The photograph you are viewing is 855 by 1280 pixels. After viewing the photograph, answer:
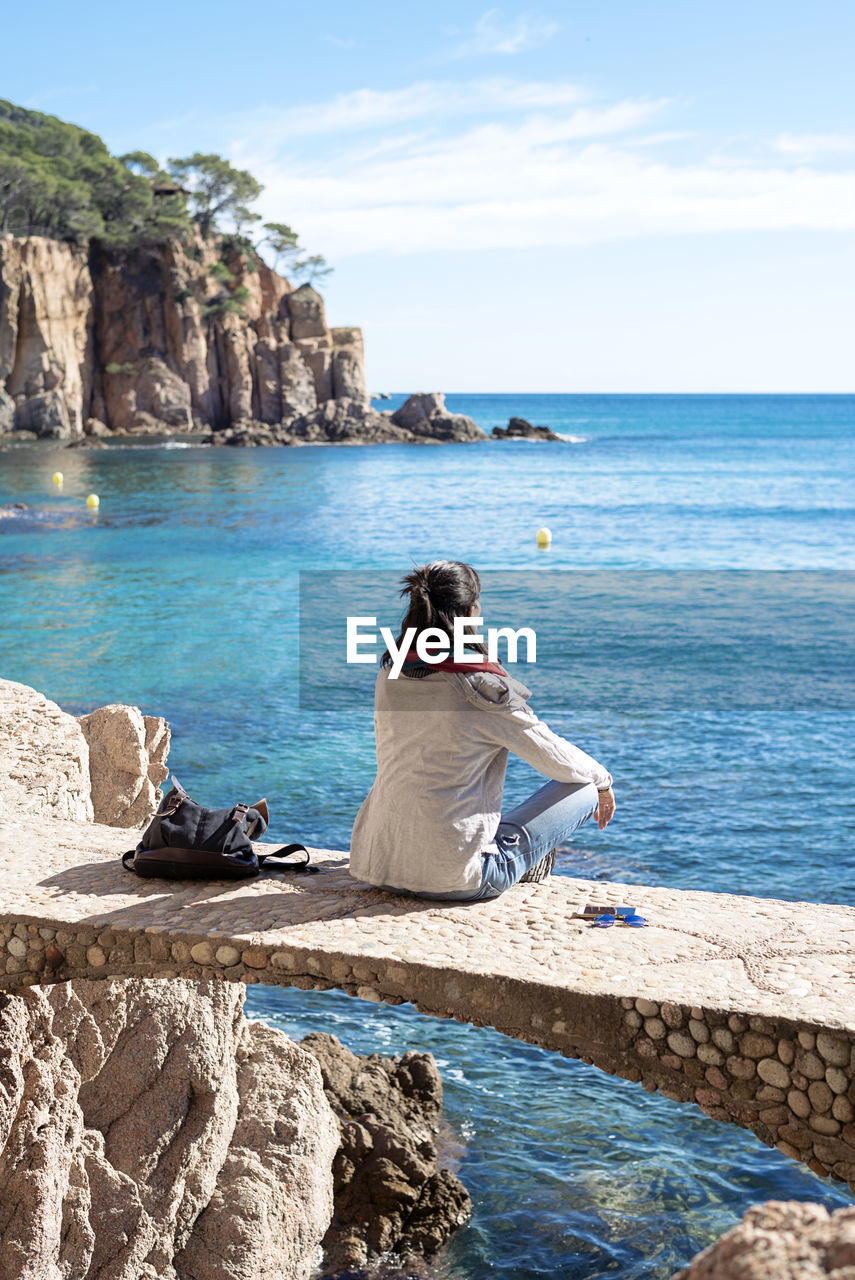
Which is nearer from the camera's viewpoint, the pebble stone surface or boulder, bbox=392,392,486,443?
the pebble stone surface

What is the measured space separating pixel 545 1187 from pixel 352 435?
7027cm

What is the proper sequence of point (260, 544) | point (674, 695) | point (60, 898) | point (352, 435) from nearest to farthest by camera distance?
point (60, 898)
point (674, 695)
point (260, 544)
point (352, 435)

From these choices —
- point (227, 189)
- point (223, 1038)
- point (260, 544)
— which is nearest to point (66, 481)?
point (260, 544)

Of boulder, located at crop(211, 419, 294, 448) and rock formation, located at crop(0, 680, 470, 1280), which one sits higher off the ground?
boulder, located at crop(211, 419, 294, 448)

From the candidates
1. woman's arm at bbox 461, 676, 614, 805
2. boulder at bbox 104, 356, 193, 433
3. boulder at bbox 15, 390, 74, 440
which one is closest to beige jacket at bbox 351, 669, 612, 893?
woman's arm at bbox 461, 676, 614, 805

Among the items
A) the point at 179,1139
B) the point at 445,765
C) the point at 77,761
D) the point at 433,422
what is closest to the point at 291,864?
the point at 445,765

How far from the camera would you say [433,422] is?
7988 cm

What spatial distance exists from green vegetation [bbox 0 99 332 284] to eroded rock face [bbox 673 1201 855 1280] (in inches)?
2630

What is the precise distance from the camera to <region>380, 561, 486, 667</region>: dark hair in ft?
15.1

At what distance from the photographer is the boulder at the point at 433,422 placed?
79.2 metres

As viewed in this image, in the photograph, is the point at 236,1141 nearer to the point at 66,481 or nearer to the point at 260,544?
the point at 260,544

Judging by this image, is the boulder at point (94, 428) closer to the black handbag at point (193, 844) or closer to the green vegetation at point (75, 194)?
the green vegetation at point (75, 194)

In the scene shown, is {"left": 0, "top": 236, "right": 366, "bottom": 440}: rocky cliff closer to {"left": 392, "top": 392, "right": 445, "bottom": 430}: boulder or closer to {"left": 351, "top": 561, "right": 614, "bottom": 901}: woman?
{"left": 392, "top": 392, "right": 445, "bottom": 430}: boulder

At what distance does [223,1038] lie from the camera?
5750 mm
